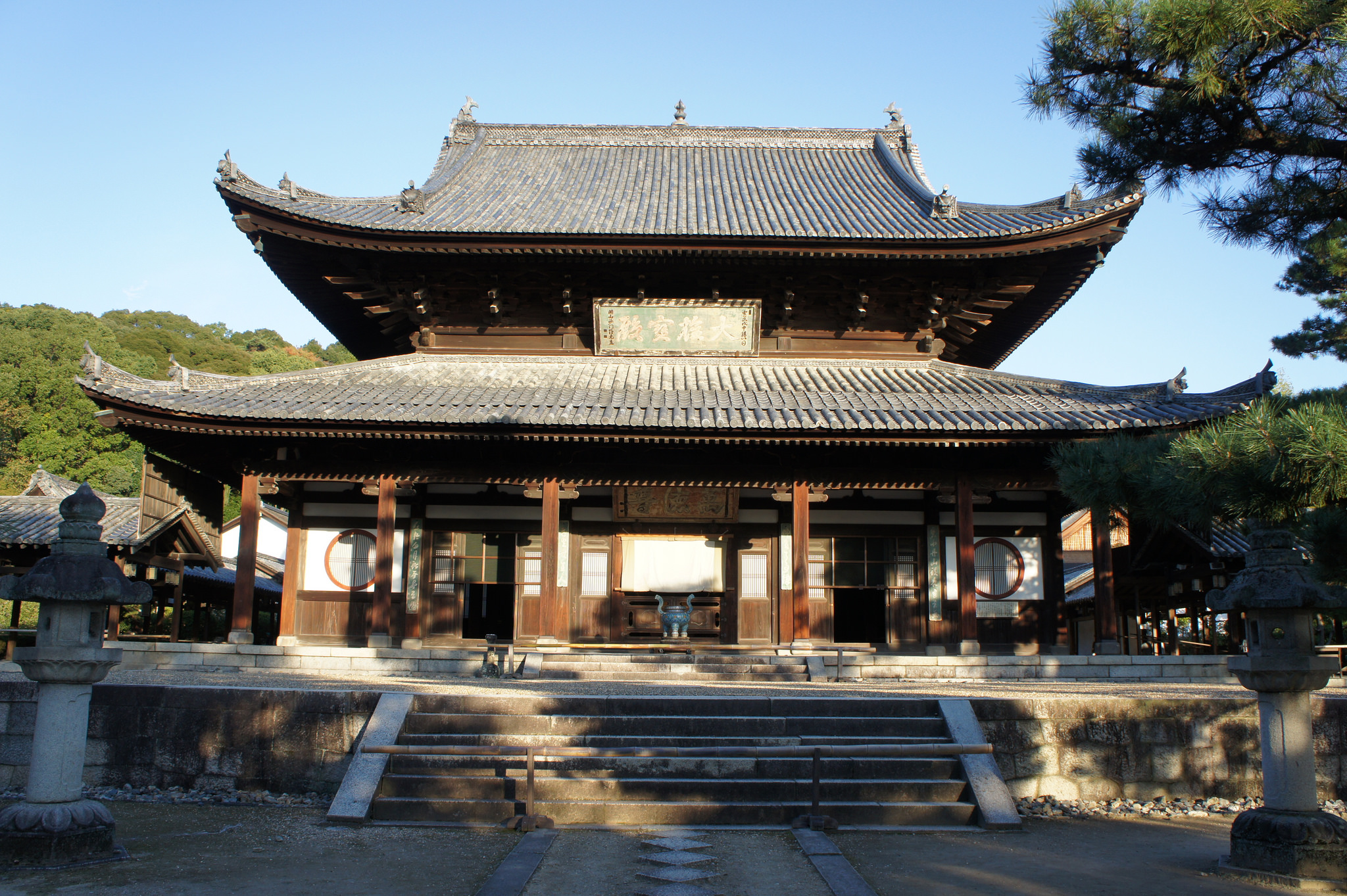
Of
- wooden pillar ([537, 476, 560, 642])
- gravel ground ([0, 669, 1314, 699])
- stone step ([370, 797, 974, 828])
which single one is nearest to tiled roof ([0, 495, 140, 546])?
gravel ground ([0, 669, 1314, 699])

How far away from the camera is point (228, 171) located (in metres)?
15.0

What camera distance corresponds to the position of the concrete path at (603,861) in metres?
5.94

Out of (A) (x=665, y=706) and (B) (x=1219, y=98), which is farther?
(A) (x=665, y=706)

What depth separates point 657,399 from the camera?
14.8m

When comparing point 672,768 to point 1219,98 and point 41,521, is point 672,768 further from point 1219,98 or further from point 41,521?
point 41,521

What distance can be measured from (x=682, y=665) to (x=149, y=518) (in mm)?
10580

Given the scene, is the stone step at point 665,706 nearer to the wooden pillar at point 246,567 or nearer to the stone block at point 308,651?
the stone block at point 308,651

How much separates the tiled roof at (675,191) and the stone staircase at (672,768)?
28.3 ft

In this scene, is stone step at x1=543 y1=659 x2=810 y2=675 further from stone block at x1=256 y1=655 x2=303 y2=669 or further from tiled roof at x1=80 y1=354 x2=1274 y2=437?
stone block at x1=256 y1=655 x2=303 y2=669

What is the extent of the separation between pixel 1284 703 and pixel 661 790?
4944 millimetres

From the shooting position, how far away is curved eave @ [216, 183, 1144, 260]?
49.5 ft

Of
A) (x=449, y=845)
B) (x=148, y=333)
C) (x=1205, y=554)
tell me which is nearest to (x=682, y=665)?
(x=449, y=845)

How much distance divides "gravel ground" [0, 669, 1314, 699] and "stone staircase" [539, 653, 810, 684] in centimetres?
59

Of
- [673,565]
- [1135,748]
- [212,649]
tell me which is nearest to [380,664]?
[212,649]
